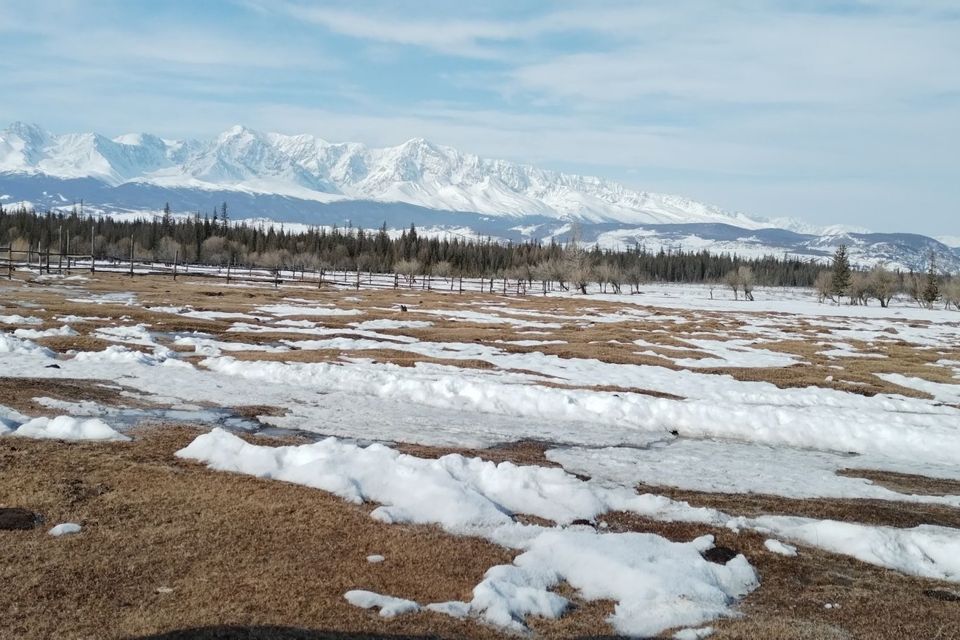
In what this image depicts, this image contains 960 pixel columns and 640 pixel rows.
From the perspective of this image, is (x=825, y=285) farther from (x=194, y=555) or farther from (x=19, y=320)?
(x=194, y=555)

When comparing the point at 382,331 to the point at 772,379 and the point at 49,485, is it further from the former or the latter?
the point at 49,485

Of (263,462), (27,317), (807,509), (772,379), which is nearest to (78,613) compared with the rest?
(263,462)

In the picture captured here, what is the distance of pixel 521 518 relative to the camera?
11445mm

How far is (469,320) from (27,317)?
3272 centimetres

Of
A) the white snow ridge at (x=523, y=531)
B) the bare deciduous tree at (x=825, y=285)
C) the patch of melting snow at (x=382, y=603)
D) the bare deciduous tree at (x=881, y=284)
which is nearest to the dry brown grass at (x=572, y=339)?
the white snow ridge at (x=523, y=531)

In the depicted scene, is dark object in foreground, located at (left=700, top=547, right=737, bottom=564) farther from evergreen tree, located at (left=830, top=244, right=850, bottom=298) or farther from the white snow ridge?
evergreen tree, located at (left=830, top=244, right=850, bottom=298)

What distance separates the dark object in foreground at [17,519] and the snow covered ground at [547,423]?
134 inches

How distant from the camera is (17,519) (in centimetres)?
938

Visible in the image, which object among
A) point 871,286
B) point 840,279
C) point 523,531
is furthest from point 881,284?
point 523,531

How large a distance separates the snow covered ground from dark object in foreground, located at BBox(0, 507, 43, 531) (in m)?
3.40

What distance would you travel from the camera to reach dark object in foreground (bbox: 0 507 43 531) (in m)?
9.14

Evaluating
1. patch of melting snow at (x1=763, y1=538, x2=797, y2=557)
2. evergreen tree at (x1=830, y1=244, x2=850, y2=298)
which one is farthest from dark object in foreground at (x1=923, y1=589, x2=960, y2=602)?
evergreen tree at (x1=830, y1=244, x2=850, y2=298)

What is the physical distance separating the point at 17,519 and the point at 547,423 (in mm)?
14535

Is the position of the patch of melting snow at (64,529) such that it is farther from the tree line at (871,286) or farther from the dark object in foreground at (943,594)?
the tree line at (871,286)
